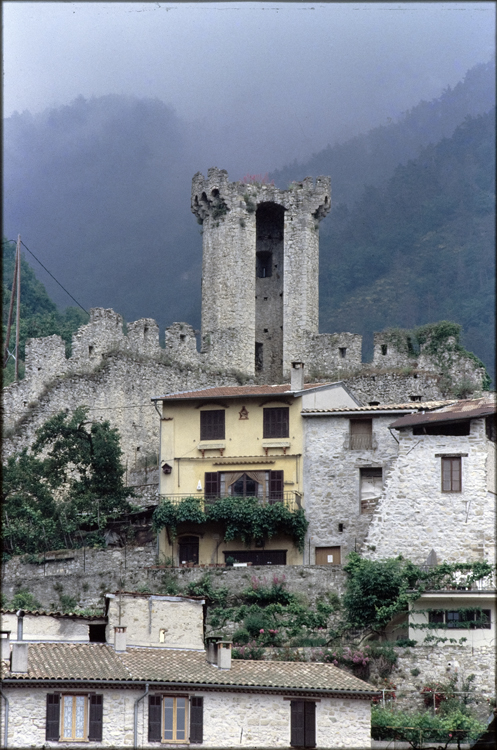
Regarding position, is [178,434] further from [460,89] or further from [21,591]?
[460,89]

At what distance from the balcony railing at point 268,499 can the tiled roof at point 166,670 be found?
39.6ft

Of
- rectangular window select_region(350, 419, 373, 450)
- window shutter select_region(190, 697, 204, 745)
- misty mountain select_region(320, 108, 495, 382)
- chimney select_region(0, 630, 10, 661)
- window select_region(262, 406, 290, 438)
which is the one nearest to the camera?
window shutter select_region(190, 697, 204, 745)

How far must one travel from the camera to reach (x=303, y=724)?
109ft

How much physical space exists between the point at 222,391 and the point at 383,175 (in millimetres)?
49842

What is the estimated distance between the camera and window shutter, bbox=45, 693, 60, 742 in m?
31.8

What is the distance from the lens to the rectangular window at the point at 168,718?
32.6 meters

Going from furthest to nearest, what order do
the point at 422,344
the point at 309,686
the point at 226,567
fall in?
1. the point at 422,344
2. the point at 226,567
3. the point at 309,686

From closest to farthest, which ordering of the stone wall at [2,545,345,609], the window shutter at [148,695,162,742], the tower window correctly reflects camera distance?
1. the window shutter at [148,695,162,742]
2. the stone wall at [2,545,345,609]
3. the tower window

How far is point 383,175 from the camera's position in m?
97.1

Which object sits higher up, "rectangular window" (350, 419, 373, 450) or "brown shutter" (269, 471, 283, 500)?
"rectangular window" (350, 419, 373, 450)

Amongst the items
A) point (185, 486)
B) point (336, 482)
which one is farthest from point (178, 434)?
point (336, 482)

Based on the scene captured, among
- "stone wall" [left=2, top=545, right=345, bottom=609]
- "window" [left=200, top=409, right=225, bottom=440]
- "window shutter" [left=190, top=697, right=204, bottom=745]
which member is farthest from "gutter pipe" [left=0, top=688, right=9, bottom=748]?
"window" [left=200, top=409, right=225, bottom=440]

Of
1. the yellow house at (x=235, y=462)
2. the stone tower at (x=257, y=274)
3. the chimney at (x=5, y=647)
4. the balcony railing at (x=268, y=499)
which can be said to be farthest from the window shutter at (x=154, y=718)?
the stone tower at (x=257, y=274)

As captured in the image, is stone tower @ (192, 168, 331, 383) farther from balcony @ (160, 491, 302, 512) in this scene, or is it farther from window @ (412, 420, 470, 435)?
window @ (412, 420, 470, 435)
